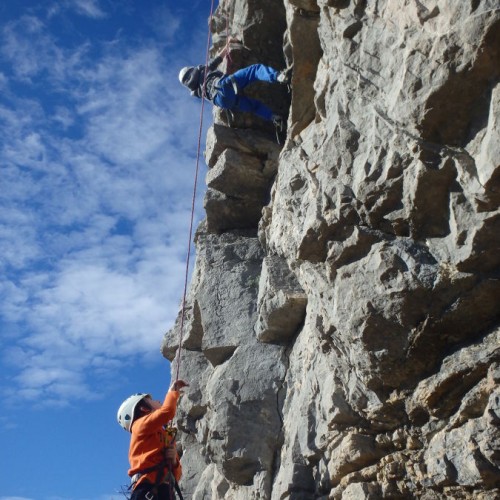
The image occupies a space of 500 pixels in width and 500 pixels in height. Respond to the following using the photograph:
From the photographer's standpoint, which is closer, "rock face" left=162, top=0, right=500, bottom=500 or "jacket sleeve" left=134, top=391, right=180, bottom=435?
"rock face" left=162, top=0, right=500, bottom=500

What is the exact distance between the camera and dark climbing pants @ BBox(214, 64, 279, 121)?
10.4 m

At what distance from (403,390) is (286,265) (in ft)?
10.5

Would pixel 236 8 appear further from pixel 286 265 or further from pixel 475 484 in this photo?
pixel 475 484

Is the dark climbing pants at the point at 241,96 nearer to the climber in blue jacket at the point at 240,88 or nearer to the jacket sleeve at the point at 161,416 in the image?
the climber in blue jacket at the point at 240,88

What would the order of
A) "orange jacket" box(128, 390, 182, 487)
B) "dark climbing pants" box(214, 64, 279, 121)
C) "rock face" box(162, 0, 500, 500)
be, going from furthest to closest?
"dark climbing pants" box(214, 64, 279, 121)
"orange jacket" box(128, 390, 182, 487)
"rock face" box(162, 0, 500, 500)

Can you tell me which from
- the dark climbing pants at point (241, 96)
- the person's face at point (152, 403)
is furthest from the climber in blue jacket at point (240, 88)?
the person's face at point (152, 403)

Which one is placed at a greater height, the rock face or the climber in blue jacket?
the climber in blue jacket

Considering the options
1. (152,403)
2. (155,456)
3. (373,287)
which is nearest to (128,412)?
(152,403)

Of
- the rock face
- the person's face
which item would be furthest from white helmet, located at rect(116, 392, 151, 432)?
the rock face

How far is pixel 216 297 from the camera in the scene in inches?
392

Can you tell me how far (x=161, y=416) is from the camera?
8055 millimetres

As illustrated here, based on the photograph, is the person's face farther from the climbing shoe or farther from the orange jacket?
the climbing shoe

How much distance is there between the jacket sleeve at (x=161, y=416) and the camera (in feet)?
26.5

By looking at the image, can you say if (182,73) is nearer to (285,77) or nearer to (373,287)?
(285,77)
